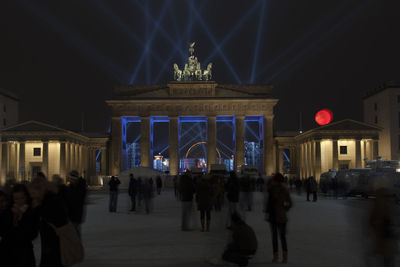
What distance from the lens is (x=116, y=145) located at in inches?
2911

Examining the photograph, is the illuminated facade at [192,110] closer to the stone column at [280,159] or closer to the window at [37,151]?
the stone column at [280,159]

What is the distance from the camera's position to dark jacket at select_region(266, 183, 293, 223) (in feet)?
36.4

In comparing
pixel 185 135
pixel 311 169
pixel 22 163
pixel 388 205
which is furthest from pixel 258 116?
pixel 388 205

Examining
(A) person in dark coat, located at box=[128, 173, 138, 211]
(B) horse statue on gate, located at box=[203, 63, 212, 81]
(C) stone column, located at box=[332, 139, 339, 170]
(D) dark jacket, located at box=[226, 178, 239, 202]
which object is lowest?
(A) person in dark coat, located at box=[128, 173, 138, 211]

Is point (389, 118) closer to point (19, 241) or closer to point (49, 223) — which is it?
point (49, 223)

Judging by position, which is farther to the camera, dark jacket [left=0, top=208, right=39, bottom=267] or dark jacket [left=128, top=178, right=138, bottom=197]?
dark jacket [left=128, top=178, right=138, bottom=197]

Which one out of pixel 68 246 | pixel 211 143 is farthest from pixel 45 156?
pixel 68 246

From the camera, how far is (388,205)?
7797 mm

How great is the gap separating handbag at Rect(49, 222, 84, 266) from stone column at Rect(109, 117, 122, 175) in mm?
67246

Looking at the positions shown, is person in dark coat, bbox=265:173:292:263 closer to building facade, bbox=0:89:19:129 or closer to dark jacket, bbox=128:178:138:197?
dark jacket, bbox=128:178:138:197

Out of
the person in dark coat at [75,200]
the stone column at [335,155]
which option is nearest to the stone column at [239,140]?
the stone column at [335,155]

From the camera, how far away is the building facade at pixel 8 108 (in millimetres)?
80156

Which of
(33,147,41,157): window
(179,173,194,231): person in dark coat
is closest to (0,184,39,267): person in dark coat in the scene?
(179,173,194,231): person in dark coat

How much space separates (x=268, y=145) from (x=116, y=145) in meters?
23.9
